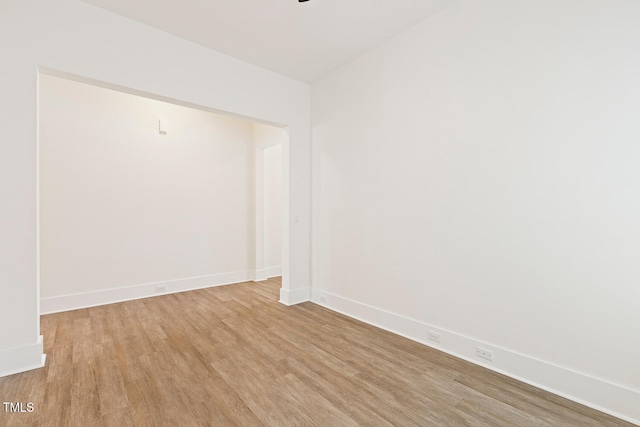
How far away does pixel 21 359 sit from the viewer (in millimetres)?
2174

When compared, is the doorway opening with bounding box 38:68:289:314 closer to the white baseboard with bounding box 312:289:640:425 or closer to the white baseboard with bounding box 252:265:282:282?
the white baseboard with bounding box 252:265:282:282

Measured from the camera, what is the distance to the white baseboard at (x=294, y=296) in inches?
152

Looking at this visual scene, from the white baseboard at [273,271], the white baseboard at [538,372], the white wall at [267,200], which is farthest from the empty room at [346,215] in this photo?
the white baseboard at [273,271]

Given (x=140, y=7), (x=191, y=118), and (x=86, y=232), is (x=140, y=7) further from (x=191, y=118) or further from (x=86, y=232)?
(x=86, y=232)

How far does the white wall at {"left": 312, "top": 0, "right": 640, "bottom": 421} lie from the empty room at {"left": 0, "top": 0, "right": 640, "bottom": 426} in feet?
→ 0.05

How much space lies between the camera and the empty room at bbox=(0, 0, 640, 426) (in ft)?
5.94

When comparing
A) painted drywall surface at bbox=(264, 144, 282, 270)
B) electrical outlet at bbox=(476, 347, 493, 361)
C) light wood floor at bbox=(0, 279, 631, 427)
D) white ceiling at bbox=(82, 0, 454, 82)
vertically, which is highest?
white ceiling at bbox=(82, 0, 454, 82)

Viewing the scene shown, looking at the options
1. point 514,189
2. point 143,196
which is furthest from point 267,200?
point 514,189

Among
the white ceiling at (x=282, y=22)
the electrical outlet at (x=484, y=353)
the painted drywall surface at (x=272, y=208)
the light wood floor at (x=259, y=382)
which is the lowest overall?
the light wood floor at (x=259, y=382)

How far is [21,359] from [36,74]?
230 cm

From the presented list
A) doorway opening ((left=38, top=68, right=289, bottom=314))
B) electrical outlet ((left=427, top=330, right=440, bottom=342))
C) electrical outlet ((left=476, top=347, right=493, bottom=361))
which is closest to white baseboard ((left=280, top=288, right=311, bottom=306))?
doorway opening ((left=38, top=68, right=289, bottom=314))

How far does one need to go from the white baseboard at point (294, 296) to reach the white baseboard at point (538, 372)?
1.29m

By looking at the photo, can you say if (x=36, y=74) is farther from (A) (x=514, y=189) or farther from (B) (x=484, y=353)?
(B) (x=484, y=353)

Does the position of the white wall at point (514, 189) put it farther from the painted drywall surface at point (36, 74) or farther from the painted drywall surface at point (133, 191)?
the painted drywall surface at point (133, 191)
